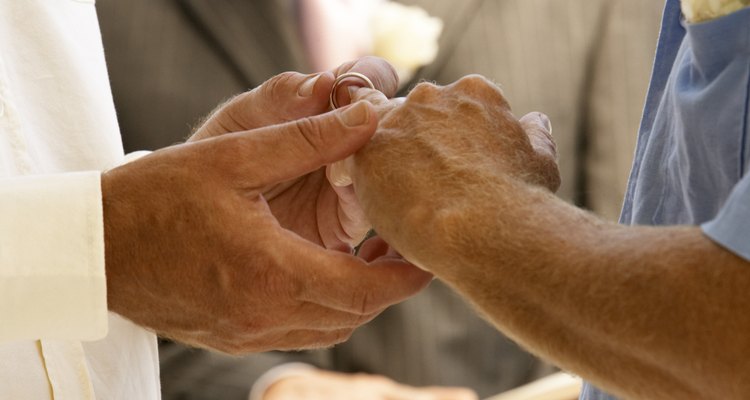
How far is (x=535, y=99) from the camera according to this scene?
2.13 m

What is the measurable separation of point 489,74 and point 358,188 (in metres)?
1.26

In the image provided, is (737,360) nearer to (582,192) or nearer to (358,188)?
(358,188)

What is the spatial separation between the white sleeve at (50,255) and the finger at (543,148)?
0.44 metres

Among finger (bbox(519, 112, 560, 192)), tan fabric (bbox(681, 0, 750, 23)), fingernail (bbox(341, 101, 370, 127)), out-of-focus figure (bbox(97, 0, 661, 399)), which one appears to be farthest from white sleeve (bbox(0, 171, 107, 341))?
out-of-focus figure (bbox(97, 0, 661, 399))

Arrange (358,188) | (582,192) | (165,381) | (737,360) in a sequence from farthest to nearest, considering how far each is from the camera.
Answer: (582,192)
(165,381)
(358,188)
(737,360)

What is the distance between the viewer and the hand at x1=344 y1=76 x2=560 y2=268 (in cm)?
76

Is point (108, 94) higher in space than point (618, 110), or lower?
higher

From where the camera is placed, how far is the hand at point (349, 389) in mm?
1824

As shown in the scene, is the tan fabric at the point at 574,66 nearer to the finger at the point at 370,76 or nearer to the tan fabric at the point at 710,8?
the finger at the point at 370,76

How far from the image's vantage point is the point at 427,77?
81.1 inches

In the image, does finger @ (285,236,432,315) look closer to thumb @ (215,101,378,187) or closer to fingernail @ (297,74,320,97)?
thumb @ (215,101,378,187)

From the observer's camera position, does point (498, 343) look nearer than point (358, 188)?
No

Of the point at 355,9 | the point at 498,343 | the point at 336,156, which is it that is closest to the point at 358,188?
the point at 336,156

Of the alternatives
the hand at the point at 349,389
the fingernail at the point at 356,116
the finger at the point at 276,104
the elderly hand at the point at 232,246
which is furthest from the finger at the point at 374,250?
the hand at the point at 349,389
